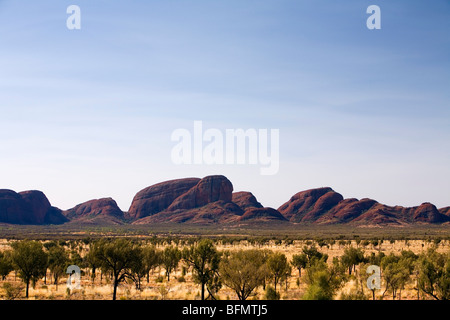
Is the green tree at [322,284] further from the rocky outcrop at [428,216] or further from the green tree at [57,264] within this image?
the rocky outcrop at [428,216]

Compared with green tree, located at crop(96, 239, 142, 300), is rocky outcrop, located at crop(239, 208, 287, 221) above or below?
below

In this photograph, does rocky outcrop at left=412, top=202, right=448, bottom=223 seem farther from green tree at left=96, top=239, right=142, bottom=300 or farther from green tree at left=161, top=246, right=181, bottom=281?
green tree at left=96, top=239, right=142, bottom=300

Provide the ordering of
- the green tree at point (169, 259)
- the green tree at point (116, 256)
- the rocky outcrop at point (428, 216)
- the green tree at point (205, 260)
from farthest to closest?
the rocky outcrop at point (428, 216)
the green tree at point (169, 259)
the green tree at point (205, 260)
the green tree at point (116, 256)

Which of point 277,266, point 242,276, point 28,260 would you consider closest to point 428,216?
point 277,266

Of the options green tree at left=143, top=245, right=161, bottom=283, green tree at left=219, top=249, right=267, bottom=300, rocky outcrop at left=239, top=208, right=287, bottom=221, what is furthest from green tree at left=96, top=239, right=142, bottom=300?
rocky outcrop at left=239, top=208, right=287, bottom=221

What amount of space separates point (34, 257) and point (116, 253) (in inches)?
292

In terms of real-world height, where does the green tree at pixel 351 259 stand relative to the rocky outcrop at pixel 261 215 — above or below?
above

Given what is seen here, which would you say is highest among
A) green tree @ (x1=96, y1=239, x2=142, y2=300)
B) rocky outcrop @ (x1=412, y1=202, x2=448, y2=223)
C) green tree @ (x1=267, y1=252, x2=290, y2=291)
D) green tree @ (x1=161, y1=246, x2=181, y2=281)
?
green tree @ (x1=96, y1=239, x2=142, y2=300)

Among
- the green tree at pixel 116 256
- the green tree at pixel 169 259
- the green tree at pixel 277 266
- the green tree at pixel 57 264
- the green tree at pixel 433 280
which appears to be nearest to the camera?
the green tree at pixel 433 280
